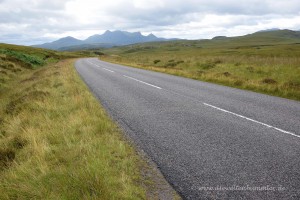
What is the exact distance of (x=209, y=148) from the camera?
18.7 feet

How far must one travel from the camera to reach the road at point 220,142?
418 centimetres

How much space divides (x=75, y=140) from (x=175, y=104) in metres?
5.05

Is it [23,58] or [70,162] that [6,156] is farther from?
[23,58]

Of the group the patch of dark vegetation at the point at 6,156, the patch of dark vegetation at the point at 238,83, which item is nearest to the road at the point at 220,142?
the patch of dark vegetation at the point at 6,156

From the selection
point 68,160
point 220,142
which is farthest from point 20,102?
point 220,142

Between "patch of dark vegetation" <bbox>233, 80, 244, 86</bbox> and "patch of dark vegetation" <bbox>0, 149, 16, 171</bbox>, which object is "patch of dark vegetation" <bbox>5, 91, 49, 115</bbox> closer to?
"patch of dark vegetation" <bbox>0, 149, 16, 171</bbox>

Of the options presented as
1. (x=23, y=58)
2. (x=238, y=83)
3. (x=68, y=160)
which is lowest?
(x=238, y=83)

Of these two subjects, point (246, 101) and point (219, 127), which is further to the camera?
point (246, 101)

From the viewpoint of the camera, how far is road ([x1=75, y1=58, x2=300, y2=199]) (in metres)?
4.18

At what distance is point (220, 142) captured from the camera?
604 cm

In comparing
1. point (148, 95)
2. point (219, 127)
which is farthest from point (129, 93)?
point (219, 127)

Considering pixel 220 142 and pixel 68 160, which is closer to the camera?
pixel 68 160

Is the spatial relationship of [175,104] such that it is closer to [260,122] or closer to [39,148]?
[260,122]

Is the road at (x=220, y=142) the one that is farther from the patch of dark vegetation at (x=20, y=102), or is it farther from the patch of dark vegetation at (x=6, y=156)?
the patch of dark vegetation at (x=20, y=102)
